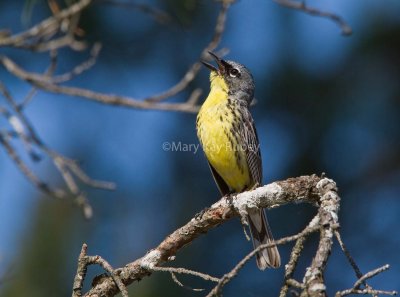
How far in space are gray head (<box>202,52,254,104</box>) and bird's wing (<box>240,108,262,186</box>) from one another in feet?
1.26

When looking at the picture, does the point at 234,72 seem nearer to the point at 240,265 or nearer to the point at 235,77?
the point at 235,77

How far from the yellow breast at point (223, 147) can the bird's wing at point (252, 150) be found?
5 centimetres

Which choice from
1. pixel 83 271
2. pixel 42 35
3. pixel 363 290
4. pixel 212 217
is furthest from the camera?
pixel 42 35

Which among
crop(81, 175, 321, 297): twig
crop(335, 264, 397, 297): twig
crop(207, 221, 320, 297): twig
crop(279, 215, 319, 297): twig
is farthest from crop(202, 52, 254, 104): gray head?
crop(335, 264, 397, 297): twig

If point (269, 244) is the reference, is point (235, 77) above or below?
above

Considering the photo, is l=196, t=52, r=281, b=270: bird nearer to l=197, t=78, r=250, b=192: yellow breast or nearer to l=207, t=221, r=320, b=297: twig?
l=197, t=78, r=250, b=192: yellow breast

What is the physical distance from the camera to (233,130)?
19.2 feet

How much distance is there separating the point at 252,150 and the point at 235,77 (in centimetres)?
84

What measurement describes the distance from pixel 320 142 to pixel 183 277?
2381 mm

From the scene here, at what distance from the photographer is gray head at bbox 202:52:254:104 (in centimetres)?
632

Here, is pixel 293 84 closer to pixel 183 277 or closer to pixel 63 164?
pixel 183 277

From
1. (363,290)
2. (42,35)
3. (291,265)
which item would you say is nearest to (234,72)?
(42,35)

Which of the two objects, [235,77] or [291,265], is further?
[235,77]

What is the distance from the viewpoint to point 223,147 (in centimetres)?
576
